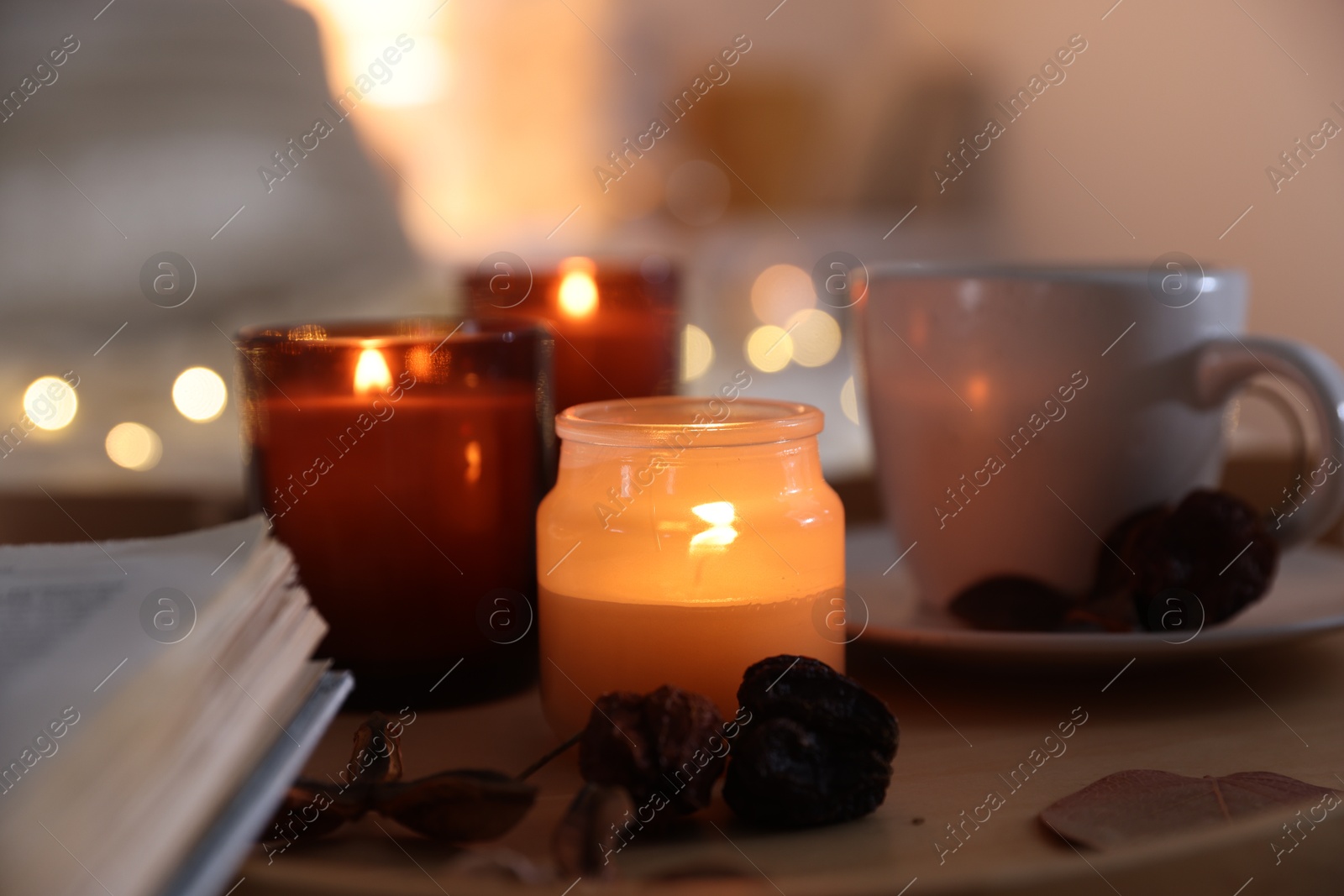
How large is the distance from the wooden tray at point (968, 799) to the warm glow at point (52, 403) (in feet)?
4.41

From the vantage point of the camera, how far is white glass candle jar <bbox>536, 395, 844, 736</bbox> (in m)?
0.49

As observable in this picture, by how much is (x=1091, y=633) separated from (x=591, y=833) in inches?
12.5

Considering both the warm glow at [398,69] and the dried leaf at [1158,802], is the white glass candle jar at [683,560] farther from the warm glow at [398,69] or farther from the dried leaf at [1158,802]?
the warm glow at [398,69]

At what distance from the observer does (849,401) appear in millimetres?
1840

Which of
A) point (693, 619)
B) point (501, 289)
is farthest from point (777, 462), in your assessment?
point (501, 289)

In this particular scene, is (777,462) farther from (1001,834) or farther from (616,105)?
(616,105)

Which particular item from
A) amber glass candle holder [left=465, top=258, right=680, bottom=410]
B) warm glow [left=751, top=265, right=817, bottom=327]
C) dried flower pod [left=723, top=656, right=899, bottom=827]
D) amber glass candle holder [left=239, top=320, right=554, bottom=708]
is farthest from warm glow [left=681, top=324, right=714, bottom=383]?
dried flower pod [left=723, top=656, right=899, bottom=827]

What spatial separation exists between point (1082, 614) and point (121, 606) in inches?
18.0

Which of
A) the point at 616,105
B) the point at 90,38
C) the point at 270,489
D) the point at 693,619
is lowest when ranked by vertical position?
the point at 693,619

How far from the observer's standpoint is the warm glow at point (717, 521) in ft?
1.63

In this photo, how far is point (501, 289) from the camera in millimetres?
780

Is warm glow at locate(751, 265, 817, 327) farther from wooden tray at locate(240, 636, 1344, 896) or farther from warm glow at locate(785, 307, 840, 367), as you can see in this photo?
wooden tray at locate(240, 636, 1344, 896)

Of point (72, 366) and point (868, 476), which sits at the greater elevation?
point (72, 366)

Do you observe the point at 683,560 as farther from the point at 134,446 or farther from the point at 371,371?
the point at 134,446
